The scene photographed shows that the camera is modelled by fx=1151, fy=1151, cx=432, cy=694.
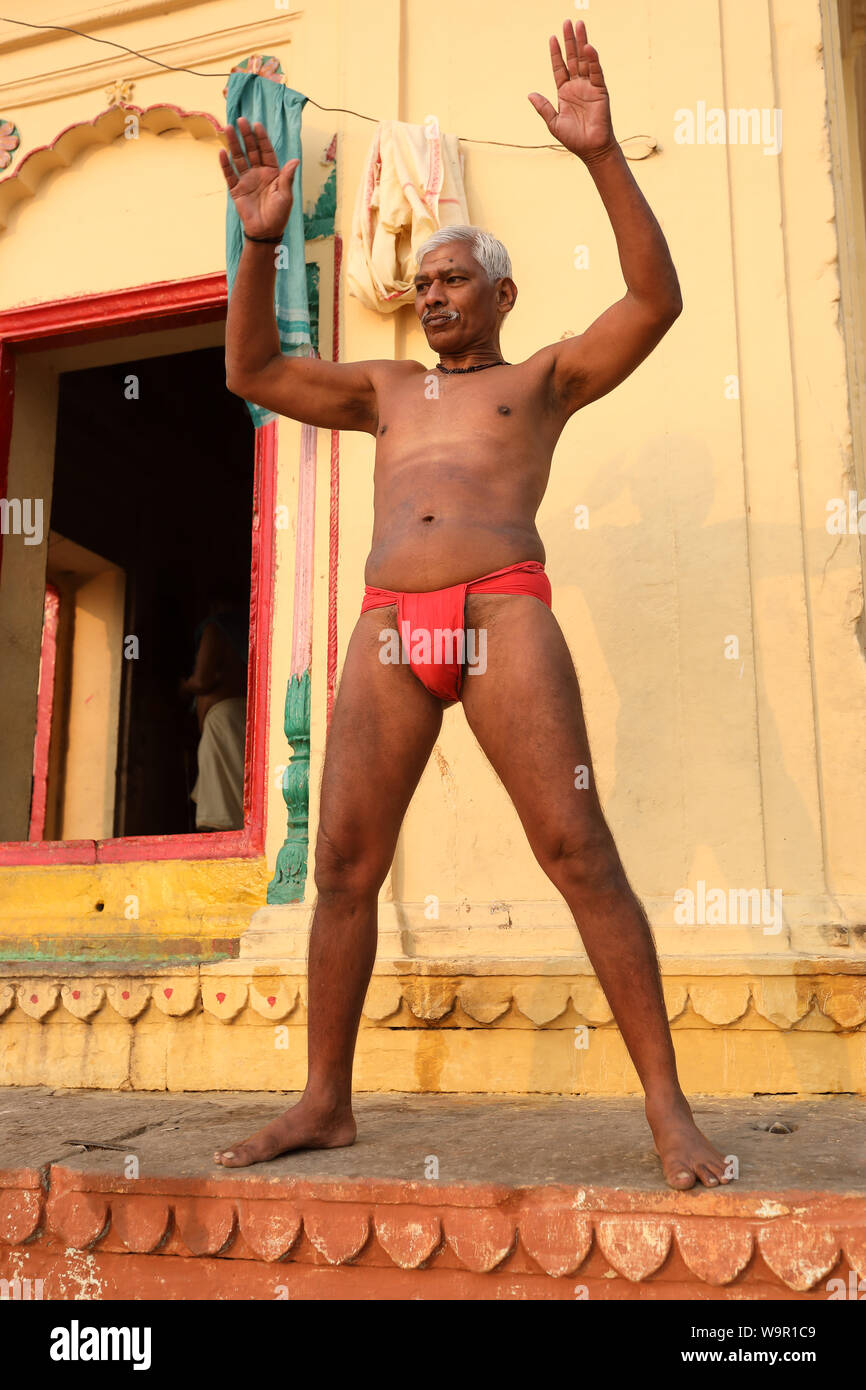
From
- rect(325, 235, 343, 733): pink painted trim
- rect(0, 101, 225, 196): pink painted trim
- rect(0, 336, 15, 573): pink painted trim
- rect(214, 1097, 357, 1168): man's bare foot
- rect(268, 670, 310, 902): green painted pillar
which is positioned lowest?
rect(214, 1097, 357, 1168): man's bare foot

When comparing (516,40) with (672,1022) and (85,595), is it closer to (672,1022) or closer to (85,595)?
(672,1022)

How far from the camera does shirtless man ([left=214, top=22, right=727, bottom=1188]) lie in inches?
86.7

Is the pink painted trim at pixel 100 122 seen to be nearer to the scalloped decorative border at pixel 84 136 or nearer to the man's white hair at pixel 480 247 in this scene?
the scalloped decorative border at pixel 84 136

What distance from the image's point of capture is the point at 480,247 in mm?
2633

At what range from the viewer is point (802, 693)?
3.52 m

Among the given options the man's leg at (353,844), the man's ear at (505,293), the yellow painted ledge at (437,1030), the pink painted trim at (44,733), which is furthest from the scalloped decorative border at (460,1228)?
the pink painted trim at (44,733)

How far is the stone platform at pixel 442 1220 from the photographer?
184 cm

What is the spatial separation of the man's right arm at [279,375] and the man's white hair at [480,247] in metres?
0.32

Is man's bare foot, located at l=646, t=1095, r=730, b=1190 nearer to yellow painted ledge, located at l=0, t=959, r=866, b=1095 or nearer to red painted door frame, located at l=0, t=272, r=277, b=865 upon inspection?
yellow painted ledge, located at l=0, t=959, r=866, b=1095
